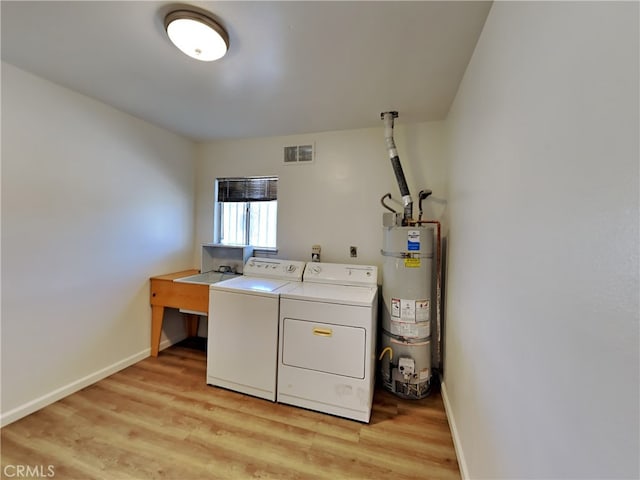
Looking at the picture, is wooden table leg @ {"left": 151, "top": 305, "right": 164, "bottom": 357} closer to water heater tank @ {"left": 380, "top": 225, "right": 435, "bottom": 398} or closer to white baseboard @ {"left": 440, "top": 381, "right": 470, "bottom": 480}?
water heater tank @ {"left": 380, "top": 225, "right": 435, "bottom": 398}

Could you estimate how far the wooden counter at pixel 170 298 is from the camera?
8.12ft

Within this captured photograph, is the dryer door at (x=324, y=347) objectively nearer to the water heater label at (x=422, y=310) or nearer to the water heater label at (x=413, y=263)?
the water heater label at (x=422, y=310)

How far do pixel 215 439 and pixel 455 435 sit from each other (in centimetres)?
155

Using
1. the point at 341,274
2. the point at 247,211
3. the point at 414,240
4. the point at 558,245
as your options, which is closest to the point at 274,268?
the point at 341,274

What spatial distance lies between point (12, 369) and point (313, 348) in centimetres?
206

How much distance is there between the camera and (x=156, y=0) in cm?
119

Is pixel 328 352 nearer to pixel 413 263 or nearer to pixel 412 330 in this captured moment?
pixel 412 330

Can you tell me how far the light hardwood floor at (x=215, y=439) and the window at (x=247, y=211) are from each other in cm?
164

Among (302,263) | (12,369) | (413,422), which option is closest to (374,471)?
(413,422)

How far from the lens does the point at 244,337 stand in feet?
6.90

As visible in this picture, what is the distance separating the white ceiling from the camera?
1.25 metres

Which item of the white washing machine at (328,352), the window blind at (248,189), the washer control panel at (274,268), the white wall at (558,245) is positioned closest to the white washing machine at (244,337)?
the white washing machine at (328,352)

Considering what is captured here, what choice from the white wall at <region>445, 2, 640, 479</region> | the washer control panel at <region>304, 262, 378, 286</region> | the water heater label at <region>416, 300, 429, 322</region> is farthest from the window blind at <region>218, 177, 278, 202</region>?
the white wall at <region>445, 2, 640, 479</region>

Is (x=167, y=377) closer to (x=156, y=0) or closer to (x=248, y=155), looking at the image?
(x=248, y=155)
